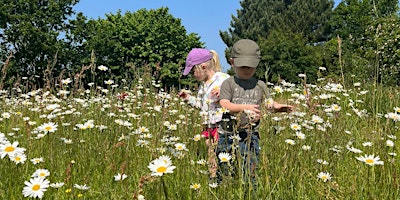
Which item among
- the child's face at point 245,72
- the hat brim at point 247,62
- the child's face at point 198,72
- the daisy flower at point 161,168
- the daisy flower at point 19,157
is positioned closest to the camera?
the daisy flower at point 161,168

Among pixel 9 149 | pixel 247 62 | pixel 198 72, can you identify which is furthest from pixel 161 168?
pixel 198 72

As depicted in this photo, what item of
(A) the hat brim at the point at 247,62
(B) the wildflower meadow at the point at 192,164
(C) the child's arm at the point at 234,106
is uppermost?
(A) the hat brim at the point at 247,62

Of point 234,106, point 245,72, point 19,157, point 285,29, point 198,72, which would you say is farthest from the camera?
point 285,29

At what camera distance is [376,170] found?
252cm

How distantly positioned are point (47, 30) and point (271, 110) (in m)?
31.1

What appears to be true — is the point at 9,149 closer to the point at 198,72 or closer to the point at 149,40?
the point at 198,72

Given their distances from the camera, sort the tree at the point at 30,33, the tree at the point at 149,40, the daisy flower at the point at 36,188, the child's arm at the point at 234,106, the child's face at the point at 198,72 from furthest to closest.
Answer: the tree at the point at 149,40, the tree at the point at 30,33, the child's face at the point at 198,72, the child's arm at the point at 234,106, the daisy flower at the point at 36,188

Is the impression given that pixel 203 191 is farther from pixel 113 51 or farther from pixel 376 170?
pixel 113 51

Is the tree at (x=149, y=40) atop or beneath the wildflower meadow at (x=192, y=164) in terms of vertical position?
atop

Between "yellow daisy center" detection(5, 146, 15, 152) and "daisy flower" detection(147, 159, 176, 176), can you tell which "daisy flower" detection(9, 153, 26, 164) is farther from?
"daisy flower" detection(147, 159, 176, 176)

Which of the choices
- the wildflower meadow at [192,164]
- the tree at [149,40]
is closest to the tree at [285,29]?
the tree at [149,40]

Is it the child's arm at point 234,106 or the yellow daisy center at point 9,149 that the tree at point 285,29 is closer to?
the child's arm at point 234,106

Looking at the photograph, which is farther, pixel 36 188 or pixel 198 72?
pixel 198 72

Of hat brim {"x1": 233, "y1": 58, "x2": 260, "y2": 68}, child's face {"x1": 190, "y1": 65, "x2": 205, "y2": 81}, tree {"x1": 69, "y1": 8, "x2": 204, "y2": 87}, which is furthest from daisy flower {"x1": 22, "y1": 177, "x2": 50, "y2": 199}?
tree {"x1": 69, "y1": 8, "x2": 204, "y2": 87}
